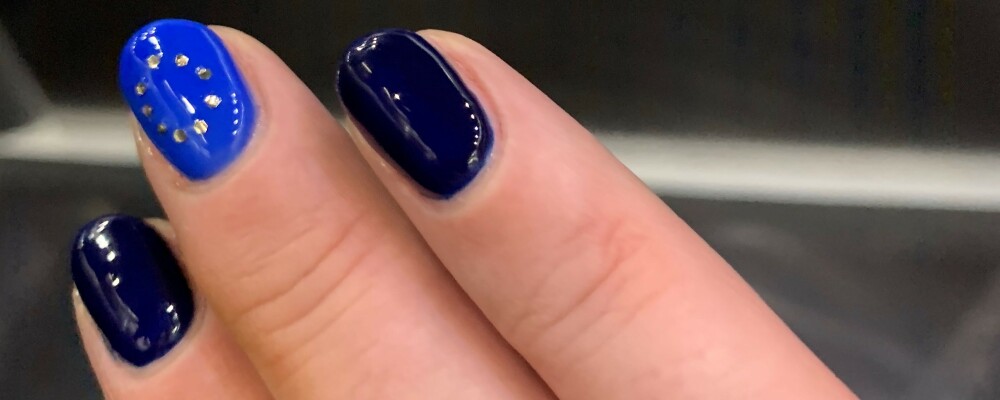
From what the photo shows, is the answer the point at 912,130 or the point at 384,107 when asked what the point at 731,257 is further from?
the point at 384,107

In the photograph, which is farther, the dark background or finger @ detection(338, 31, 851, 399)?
the dark background

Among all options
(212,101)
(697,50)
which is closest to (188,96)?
(212,101)

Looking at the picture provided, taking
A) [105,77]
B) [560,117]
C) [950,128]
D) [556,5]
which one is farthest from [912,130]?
[105,77]

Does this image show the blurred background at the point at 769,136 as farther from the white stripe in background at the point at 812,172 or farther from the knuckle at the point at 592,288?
the knuckle at the point at 592,288

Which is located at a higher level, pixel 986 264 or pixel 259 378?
pixel 986 264

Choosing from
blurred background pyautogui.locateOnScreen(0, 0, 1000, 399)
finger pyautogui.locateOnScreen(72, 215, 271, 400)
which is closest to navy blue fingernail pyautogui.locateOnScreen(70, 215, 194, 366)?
finger pyautogui.locateOnScreen(72, 215, 271, 400)

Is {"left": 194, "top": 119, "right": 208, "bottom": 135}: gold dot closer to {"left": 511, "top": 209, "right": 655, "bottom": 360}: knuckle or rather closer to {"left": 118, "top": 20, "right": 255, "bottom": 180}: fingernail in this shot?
{"left": 118, "top": 20, "right": 255, "bottom": 180}: fingernail

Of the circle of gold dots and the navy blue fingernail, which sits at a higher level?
the circle of gold dots
